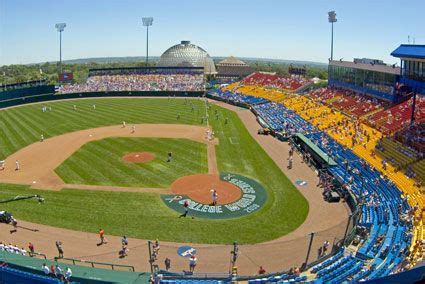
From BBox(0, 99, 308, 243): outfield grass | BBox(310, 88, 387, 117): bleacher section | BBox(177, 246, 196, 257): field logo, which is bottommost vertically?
BBox(177, 246, 196, 257): field logo

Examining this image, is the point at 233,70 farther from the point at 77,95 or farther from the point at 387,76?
the point at 387,76

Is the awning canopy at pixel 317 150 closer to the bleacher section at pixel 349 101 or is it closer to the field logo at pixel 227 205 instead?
the field logo at pixel 227 205

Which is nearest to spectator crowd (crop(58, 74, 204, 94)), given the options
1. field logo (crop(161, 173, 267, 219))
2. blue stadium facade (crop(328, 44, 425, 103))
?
blue stadium facade (crop(328, 44, 425, 103))

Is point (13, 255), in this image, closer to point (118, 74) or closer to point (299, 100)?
point (299, 100)

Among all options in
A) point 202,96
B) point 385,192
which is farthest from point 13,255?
point 202,96

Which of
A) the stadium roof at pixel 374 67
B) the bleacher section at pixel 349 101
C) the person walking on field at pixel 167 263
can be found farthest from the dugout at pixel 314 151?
the person walking on field at pixel 167 263

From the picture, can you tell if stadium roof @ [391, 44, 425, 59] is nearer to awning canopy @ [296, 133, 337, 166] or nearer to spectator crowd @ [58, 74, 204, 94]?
awning canopy @ [296, 133, 337, 166]
